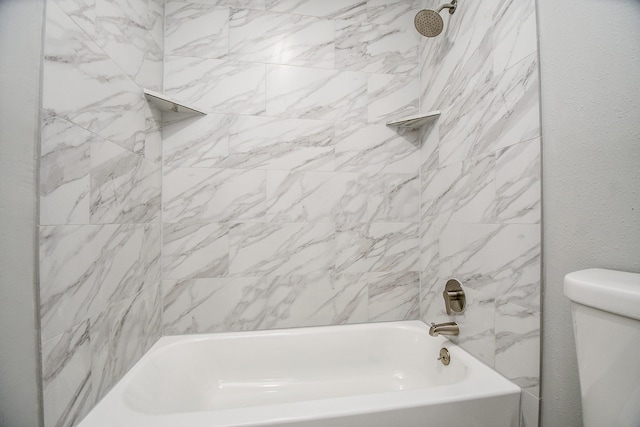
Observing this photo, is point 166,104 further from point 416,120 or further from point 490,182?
point 490,182

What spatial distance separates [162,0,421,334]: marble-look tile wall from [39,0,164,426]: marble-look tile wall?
18 centimetres

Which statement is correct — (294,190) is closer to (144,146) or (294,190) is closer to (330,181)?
(330,181)

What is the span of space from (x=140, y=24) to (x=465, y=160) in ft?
5.24

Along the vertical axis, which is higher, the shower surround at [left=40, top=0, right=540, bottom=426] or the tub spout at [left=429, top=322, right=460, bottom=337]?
the shower surround at [left=40, top=0, right=540, bottom=426]

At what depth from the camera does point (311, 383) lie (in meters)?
1.40

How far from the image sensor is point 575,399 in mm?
754

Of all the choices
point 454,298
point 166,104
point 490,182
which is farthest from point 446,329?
point 166,104

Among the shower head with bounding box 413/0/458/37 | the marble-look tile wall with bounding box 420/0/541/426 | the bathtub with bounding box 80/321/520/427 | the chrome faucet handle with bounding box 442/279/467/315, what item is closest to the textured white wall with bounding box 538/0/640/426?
the marble-look tile wall with bounding box 420/0/541/426

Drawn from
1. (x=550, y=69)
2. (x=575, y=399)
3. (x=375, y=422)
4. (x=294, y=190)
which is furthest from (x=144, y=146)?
(x=575, y=399)

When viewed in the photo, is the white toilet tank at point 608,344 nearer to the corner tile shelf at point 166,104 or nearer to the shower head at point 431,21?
the shower head at point 431,21

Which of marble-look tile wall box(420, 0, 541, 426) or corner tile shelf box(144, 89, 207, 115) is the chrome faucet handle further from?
corner tile shelf box(144, 89, 207, 115)

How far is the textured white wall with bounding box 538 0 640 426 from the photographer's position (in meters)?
0.64

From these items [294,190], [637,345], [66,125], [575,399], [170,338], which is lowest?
[170,338]

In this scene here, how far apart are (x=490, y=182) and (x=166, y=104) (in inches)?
60.0
